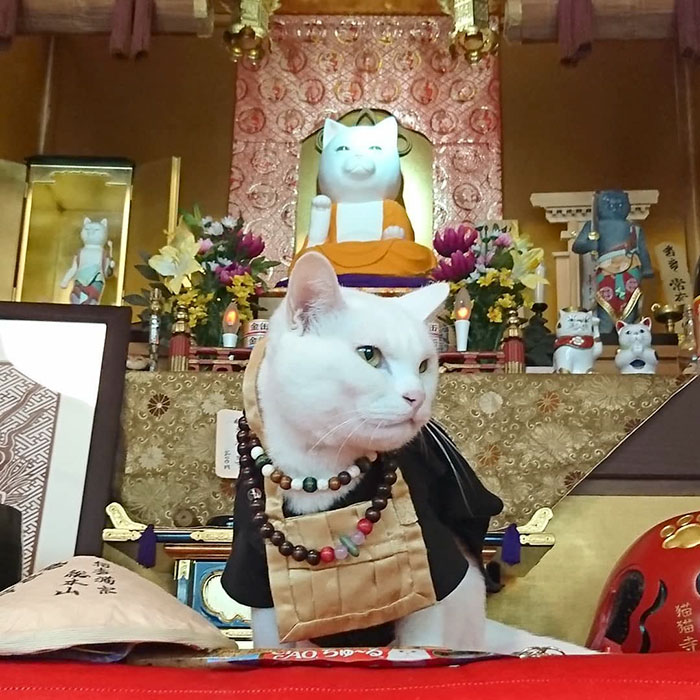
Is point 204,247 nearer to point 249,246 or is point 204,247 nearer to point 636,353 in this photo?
point 249,246

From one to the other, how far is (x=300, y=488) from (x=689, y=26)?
1.59m

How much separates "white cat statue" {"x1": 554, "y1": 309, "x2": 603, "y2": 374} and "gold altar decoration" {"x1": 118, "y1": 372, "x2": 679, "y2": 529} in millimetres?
159

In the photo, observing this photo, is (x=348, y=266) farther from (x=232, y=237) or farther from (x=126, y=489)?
(x=126, y=489)

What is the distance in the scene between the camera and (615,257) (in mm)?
2141

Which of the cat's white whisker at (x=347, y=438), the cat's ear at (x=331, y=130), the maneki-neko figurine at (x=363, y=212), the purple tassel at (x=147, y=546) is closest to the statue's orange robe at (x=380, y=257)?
the maneki-neko figurine at (x=363, y=212)

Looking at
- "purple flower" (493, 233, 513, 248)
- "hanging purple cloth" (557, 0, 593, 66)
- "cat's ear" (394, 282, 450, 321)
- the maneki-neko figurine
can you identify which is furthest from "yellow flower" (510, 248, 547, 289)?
"cat's ear" (394, 282, 450, 321)

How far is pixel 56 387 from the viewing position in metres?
1.49

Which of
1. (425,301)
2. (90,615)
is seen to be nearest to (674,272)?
(425,301)

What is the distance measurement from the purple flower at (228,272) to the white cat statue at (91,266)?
425 mm

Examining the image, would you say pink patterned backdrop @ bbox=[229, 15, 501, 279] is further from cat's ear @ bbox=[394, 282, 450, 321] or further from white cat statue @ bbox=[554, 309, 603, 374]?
cat's ear @ bbox=[394, 282, 450, 321]

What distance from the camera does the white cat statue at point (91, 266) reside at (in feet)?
7.02

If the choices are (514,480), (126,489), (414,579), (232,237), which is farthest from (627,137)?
(414,579)

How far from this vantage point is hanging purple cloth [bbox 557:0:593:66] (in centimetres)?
195

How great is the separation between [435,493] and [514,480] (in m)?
0.55
